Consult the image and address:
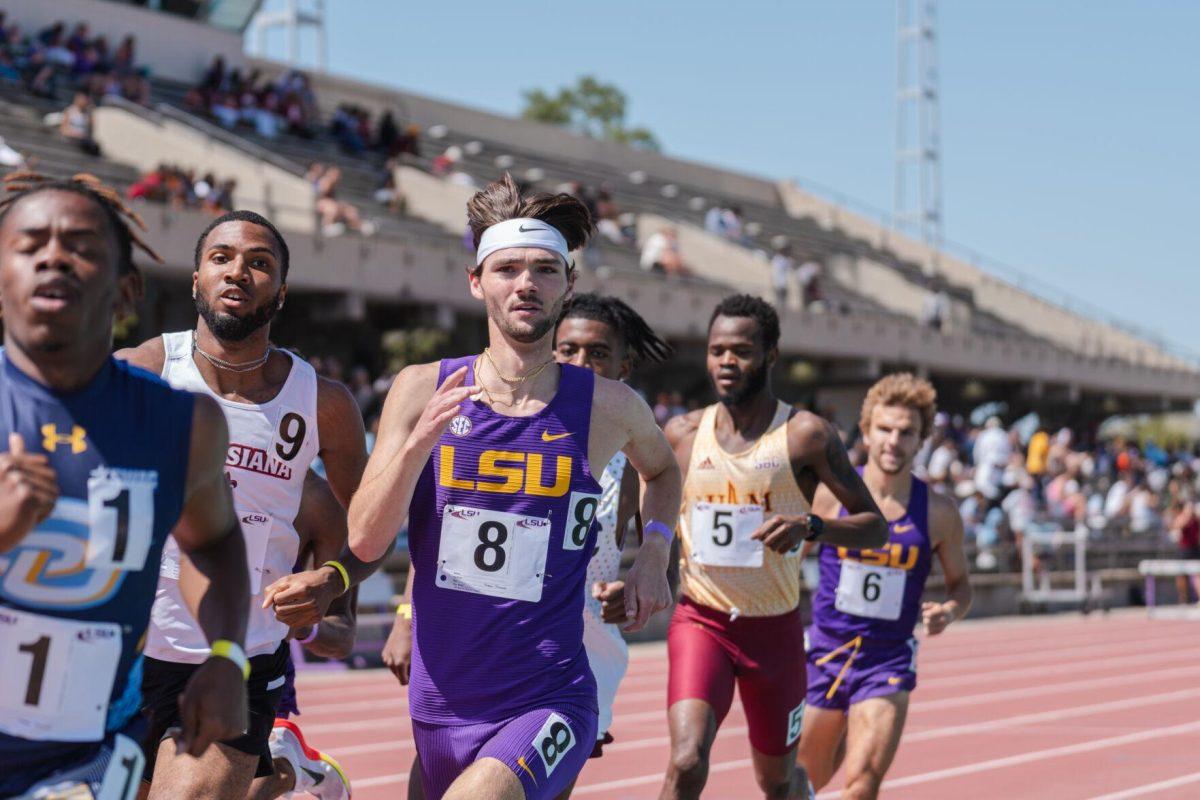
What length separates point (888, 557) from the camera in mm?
7945

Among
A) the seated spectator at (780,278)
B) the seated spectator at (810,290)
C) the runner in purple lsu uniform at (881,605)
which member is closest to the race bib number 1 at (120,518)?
the runner in purple lsu uniform at (881,605)

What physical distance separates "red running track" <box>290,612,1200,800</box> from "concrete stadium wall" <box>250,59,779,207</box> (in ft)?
72.6

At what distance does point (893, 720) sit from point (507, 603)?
3.37 metres

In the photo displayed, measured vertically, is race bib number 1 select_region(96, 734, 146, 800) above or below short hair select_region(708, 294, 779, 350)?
below

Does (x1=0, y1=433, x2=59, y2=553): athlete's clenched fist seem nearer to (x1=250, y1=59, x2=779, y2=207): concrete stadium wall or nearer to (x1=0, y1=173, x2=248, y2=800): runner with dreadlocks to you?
(x1=0, y1=173, x2=248, y2=800): runner with dreadlocks

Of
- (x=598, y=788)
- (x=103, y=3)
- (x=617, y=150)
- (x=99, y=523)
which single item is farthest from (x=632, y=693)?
(x=617, y=150)

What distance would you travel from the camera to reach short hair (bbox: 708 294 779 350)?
7.27 m

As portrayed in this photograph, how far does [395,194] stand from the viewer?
2820 cm

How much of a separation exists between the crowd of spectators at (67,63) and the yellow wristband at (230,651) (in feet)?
75.6

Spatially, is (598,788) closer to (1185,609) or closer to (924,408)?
(924,408)

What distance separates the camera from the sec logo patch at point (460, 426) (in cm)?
475

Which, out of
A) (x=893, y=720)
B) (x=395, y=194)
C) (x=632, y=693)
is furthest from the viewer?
(x=395, y=194)

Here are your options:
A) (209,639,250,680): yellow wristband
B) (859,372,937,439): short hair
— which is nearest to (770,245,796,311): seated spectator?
(859,372,937,439): short hair

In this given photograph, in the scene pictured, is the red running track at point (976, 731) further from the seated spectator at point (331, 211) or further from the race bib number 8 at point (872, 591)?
the seated spectator at point (331, 211)
